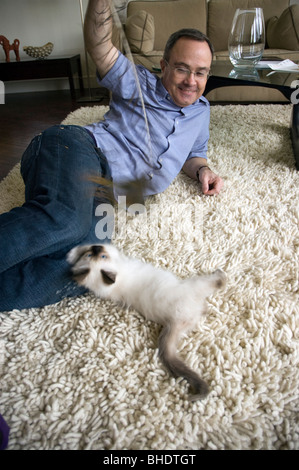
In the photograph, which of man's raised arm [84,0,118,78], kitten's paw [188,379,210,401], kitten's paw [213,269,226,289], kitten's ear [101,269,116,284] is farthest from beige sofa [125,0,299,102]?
kitten's paw [188,379,210,401]

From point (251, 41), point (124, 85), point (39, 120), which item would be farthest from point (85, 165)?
point (39, 120)

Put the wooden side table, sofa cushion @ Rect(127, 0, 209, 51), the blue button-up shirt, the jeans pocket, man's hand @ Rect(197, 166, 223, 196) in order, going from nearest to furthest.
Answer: the jeans pocket
the blue button-up shirt
man's hand @ Rect(197, 166, 223, 196)
sofa cushion @ Rect(127, 0, 209, 51)
the wooden side table

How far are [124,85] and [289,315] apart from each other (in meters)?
0.76

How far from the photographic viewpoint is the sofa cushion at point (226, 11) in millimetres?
2519

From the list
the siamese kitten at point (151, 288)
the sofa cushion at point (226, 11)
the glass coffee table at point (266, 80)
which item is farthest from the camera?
the sofa cushion at point (226, 11)

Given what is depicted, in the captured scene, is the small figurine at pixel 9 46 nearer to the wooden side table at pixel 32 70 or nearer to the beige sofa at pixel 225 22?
the wooden side table at pixel 32 70

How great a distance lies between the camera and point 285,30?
2.25 metres

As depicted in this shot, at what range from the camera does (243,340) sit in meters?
0.55

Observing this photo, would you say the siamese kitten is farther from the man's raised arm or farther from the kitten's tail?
the man's raised arm

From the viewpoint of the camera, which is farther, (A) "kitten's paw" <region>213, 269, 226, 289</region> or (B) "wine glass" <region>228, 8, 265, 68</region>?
(B) "wine glass" <region>228, 8, 265, 68</region>

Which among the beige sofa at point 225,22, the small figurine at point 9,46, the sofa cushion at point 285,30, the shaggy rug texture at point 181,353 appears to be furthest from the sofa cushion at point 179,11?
the shaggy rug texture at point 181,353

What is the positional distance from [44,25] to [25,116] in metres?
0.69

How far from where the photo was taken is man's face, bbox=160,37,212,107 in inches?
33.8

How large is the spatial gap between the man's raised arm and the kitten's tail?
0.57 meters
